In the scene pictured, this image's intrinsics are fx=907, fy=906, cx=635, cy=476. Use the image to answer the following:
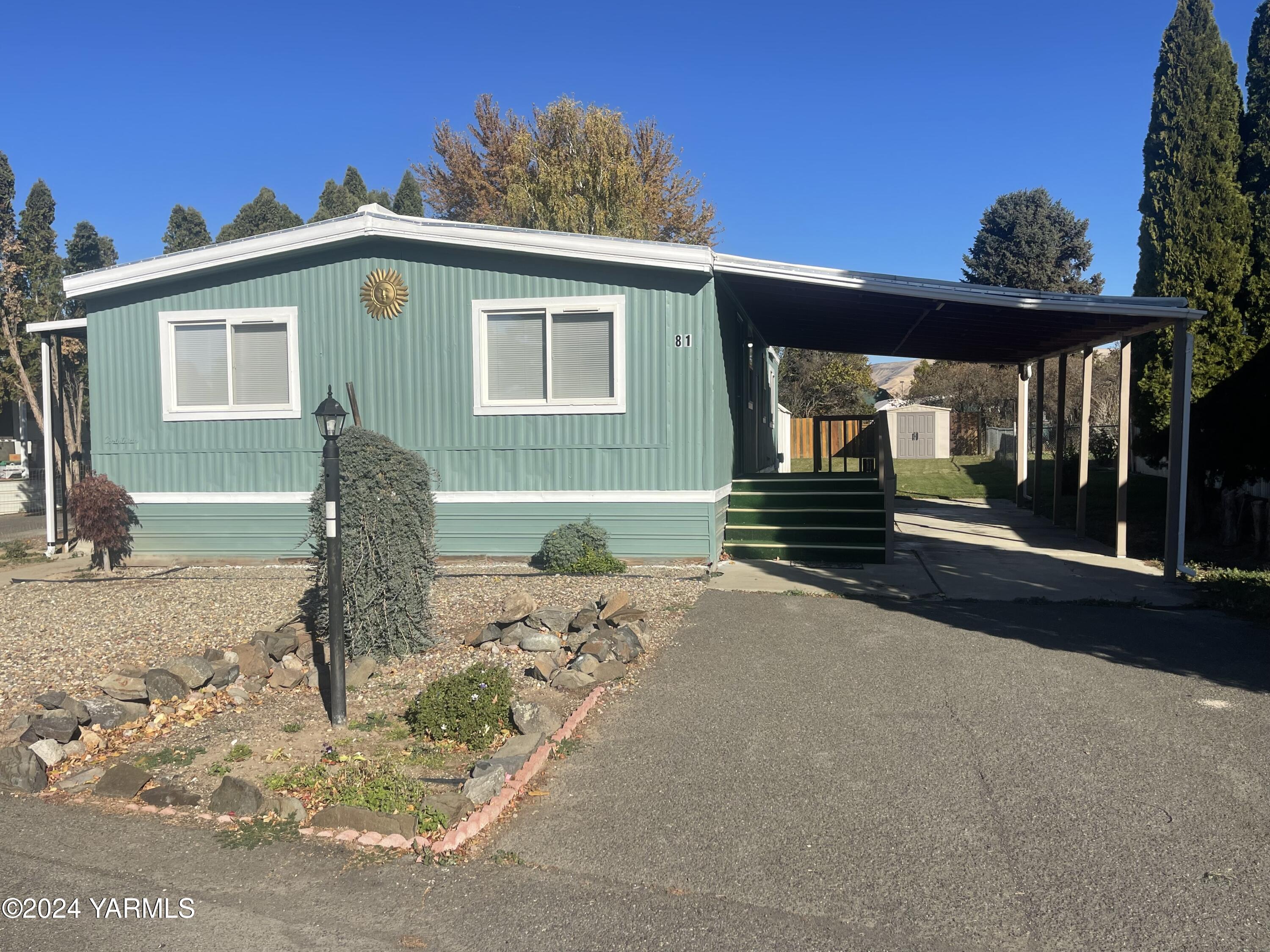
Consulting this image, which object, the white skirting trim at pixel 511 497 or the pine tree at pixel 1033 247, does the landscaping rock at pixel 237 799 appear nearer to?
the white skirting trim at pixel 511 497

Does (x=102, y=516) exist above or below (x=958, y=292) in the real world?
below

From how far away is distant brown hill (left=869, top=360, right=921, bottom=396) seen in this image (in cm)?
6385

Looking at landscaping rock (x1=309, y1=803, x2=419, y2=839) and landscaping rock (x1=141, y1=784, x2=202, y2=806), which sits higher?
landscaping rock (x1=309, y1=803, x2=419, y2=839)

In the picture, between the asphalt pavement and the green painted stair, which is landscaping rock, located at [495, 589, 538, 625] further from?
the green painted stair

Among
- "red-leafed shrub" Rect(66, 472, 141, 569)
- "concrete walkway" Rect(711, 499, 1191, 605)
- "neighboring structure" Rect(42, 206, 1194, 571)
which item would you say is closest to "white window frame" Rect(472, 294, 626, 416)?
"neighboring structure" Rect(42, 206, 1194, 571)

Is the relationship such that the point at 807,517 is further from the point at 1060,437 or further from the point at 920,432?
the point at 920,432

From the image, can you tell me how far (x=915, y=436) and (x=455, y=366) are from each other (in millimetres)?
24875

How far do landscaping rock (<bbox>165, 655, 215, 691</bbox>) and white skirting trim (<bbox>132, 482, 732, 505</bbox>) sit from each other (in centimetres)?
495

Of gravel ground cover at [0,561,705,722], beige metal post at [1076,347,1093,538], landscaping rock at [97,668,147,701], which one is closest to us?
landscaping rock at [97,668,147,701]

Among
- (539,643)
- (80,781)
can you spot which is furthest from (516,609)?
(80,781)

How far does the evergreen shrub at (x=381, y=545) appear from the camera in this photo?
19.9ft

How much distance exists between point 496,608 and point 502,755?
10.9 feet

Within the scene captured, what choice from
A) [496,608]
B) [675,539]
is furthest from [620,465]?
[496,608]

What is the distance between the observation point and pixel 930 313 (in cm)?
1122
